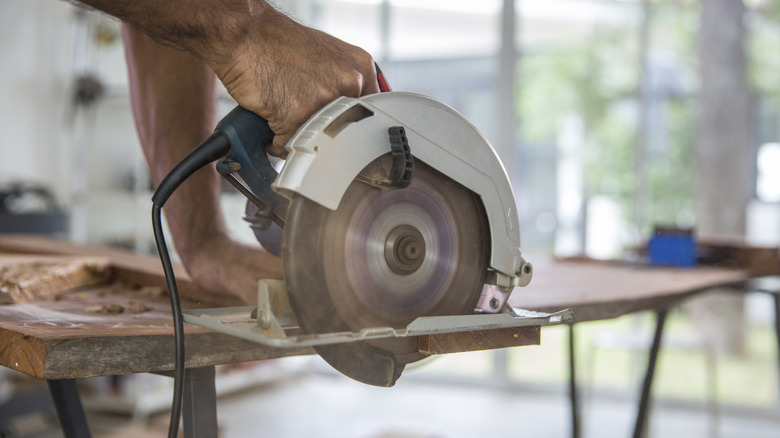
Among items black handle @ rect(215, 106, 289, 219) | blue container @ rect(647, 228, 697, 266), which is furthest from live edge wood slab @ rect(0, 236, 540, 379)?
blue container @ rect(647, 228, 697, 266)

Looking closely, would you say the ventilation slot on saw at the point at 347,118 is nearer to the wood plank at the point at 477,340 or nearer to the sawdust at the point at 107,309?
the wood plank at the point at 477,340

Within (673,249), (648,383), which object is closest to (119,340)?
(648,383)

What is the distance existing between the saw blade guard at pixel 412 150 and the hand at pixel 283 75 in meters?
0.03

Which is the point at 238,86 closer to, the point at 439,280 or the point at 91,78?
the point at 439,280

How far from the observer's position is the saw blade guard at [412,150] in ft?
1.93

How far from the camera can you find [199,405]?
28.3 inches

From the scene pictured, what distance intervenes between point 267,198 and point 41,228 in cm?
228

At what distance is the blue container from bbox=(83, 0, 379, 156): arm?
168 centimetres

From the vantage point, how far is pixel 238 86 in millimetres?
646

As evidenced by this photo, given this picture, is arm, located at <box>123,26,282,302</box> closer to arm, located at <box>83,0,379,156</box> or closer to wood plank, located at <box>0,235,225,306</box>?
wood plank, located at <box>0,235,225,306</box>

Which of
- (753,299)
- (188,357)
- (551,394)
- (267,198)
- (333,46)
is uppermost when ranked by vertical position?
(333,46)

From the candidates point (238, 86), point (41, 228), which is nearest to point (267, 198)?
point (238, 86)

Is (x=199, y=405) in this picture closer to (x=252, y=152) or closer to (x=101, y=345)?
(x=101, y=345)

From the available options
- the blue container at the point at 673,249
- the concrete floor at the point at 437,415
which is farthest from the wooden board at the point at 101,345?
the concrete floor at the point at 437,415
